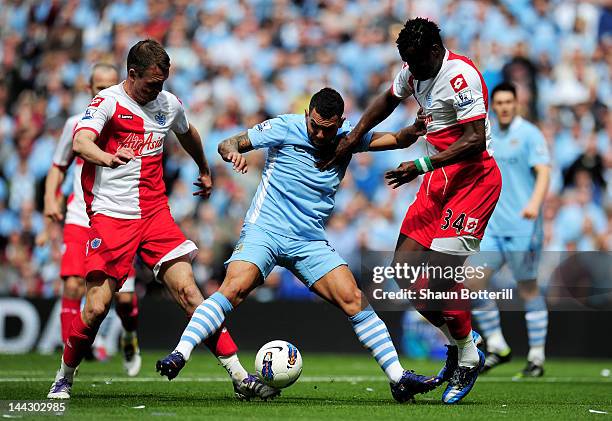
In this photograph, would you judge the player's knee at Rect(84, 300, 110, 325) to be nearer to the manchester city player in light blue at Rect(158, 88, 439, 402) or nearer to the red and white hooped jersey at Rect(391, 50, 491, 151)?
→ the manchester city player in light blue at Rect(158, 88, 439, 402)

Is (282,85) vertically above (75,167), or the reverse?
(282,85)

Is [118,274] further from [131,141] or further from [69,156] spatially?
[69,156]

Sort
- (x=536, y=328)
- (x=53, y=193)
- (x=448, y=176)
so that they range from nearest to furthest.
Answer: (x=448, y=176) < (x=53, y=193) < (x=536, y=328)

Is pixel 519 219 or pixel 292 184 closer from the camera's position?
pixel 292 184

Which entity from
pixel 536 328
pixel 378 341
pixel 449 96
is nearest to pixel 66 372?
pixel 378 341

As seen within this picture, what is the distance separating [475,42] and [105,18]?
7.83 m

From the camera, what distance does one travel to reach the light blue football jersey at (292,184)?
8875 millimetres

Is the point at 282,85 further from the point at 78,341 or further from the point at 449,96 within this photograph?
the point at 78,341

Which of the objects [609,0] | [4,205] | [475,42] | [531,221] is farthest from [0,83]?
[531,221]

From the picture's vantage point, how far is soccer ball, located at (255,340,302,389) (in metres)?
8.86

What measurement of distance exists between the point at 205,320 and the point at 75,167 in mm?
4006

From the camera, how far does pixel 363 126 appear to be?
9031 millimetres

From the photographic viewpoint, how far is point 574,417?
7.95 m

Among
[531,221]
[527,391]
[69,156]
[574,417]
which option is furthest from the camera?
[531,221]
